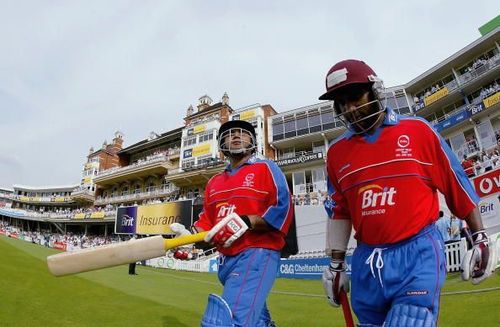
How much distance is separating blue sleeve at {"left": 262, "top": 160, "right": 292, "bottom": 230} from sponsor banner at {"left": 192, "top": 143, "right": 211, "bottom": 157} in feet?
131

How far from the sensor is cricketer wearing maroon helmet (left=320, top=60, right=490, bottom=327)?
2.14 metres

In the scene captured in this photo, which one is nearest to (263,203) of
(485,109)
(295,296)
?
(295,296)

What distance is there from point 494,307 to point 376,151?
5.56m

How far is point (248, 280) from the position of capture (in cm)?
318

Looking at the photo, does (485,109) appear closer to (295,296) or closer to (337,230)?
(295,296)

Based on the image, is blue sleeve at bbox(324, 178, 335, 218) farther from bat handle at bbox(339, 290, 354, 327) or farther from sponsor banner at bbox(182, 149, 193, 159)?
sponsor banner at bbox(182, 149, 193, 159)

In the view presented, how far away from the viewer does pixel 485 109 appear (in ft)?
85.6

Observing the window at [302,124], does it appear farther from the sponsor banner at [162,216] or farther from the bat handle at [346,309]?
the bat handle at [346,309]

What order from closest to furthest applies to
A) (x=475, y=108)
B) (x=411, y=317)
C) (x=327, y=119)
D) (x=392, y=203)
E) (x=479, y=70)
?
(x=411, y=317), (x=392, y=203), (x=475, y=108), (x=479, y=70), (x=327, y=119)

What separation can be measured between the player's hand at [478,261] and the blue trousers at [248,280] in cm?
167

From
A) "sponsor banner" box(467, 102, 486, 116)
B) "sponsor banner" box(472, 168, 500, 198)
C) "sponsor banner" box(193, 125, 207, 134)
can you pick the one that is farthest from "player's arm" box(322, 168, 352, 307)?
"sponsor banner" box(193, 125, 207, 134)

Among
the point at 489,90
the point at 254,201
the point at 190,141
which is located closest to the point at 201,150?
the point at 190,141

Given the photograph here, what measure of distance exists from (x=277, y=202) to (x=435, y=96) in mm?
33059

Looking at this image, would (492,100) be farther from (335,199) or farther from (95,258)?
(95,258)
